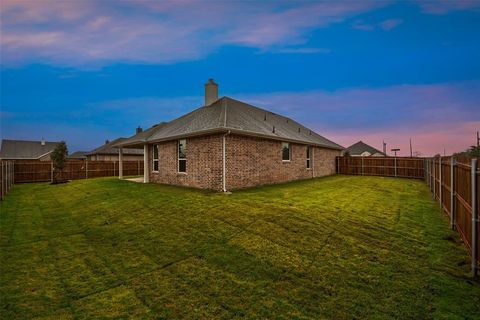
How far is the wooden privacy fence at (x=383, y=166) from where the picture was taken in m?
22.5

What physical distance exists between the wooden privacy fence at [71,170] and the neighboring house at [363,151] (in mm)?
39163

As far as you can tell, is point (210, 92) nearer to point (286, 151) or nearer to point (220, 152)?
point (286, 151)

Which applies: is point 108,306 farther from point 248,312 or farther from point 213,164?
point 213,164

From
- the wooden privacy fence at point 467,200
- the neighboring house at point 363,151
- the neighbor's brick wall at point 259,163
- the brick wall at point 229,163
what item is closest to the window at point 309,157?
the neighbor's brick wall at point 259,163

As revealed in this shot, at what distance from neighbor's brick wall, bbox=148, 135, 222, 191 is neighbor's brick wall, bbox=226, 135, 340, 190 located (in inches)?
22.8

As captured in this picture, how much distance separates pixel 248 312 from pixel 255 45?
1538 centimetres

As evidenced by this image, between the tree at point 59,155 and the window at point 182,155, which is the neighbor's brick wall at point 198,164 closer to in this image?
the window at point 182,155

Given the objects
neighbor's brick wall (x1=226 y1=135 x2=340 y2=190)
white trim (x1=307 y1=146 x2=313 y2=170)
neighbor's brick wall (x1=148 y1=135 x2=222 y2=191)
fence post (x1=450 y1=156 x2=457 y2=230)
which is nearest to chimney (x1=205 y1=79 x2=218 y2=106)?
neighbor's brick wall (x1=148 y1=135 x2=222 y2=191)

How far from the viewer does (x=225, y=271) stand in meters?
4.88

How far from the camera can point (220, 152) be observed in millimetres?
12281

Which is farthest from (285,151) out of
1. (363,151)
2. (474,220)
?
(363,151)

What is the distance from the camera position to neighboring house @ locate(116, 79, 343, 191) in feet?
40.9

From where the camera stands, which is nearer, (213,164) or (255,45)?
(213,164)

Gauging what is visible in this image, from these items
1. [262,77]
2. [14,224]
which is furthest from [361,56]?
[14,224]
